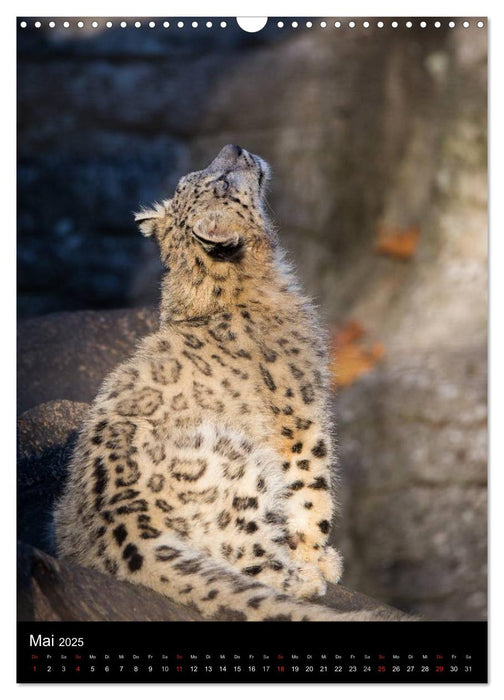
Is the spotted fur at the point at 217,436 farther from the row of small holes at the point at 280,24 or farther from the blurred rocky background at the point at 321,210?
the row of small holes at the point at 280,24

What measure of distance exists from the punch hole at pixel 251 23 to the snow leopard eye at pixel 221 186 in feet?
2.53

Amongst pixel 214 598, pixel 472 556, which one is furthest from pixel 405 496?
pixel 214 598

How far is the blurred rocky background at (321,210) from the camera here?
13.6 ft

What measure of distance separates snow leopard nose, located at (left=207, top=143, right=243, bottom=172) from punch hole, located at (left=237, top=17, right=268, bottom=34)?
819mm

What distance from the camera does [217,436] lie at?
359 cm

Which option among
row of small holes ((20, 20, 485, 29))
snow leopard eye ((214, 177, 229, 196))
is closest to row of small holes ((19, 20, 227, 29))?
row of small holes ((20, 20, 485, 29))

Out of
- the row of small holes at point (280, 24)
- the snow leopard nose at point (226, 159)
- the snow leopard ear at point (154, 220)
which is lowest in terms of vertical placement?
the snow leopard ear at point (154, 220)

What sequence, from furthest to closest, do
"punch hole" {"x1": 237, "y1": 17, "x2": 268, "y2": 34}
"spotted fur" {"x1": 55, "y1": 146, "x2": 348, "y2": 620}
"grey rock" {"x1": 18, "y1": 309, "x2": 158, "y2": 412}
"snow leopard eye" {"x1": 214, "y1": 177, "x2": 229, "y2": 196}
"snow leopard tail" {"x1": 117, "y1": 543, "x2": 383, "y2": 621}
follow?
"grey rock" {"x1": 18, "y1": 309, "x2": 158, "y2": 412}, "snow leopard eye" {"x1": 214, "y1": 177, "x2": 229, "y2": 196}, "punch hole" {"x1": 237, "y1": 17, "x2": 268, "y2": 34}, "spotted fur" {"x1": 55, "y1": 146, "x2": 348, "y2": 620}, "snow leopard tail" {"x1": 117, "y1": 543, "x2": 383, "y2": 621}

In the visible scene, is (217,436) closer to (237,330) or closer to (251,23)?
(237,330)

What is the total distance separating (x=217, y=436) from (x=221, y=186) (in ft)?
4.01

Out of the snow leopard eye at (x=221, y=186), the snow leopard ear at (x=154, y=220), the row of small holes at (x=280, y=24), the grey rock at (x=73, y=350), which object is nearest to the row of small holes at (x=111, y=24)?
the row of small holes at (x=280, y=24)

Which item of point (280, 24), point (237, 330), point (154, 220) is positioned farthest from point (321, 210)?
point (280, 24)

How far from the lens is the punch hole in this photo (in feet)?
12.0

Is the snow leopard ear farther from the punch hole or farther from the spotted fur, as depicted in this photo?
the punch hole
